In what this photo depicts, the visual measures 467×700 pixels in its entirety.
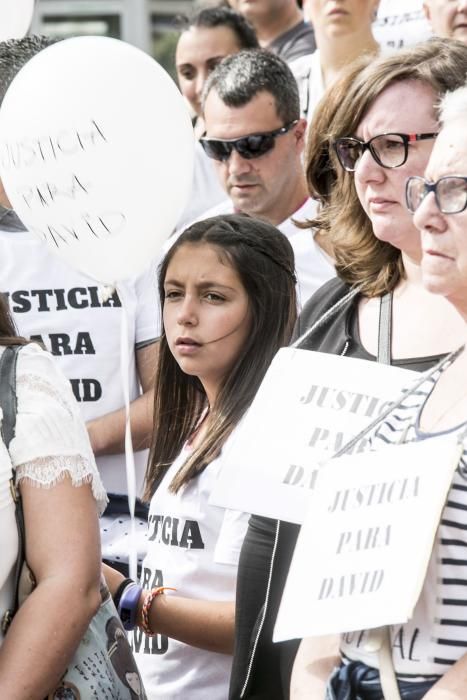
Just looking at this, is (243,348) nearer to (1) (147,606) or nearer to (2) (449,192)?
(1) (147,606)

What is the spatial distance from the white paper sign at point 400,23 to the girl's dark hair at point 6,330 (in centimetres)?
227

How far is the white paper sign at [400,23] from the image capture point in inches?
176

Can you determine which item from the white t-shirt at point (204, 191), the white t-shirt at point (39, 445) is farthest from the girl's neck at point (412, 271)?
the white t-shirt at point (204, 191)

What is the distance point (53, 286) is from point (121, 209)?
2.62 feet

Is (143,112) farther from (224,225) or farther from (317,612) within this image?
(317,612)

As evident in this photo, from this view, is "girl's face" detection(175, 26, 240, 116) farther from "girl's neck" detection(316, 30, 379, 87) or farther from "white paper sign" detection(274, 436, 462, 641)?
"white paper sign" detection(274, 436, 462, 641)

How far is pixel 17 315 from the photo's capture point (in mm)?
3727

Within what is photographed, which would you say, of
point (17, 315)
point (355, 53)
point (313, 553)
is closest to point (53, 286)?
point (17, 315)

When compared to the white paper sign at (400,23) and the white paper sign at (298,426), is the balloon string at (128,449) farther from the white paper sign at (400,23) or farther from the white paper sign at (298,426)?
the white paper sign at (400,23)

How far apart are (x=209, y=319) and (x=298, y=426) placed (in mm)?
788

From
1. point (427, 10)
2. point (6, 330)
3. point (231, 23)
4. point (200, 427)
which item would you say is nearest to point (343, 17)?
Answer: point (427, 10)

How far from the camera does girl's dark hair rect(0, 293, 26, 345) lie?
2508mm

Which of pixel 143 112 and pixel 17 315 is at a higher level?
pixel 143 112

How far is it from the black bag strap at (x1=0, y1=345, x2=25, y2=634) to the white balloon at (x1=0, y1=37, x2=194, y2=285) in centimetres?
62
